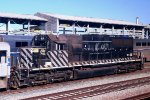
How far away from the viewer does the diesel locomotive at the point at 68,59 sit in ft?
48.5

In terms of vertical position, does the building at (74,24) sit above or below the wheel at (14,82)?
above

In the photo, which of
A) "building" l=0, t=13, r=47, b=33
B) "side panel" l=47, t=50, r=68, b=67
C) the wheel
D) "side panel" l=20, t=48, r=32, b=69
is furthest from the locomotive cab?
"building" l=0, t=13, r=47, b=33

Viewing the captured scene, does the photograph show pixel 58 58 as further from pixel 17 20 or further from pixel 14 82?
pixel 17 20

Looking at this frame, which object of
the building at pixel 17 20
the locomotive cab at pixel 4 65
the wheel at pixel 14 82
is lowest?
the wheel at pixel 14 82

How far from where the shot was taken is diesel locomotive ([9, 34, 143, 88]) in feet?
48.5

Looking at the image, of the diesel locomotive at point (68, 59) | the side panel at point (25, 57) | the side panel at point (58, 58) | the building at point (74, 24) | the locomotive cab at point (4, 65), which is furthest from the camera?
the building at point (74, 24)

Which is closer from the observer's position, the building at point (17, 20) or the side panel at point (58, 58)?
the side panel at point (58, 58)

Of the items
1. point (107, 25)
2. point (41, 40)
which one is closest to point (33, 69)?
point (41, 40)

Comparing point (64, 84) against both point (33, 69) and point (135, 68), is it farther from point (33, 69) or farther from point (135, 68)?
point (135, 68)

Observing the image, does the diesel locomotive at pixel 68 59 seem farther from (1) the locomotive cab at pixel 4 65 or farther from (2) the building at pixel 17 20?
(2) the building at pixel 17 20

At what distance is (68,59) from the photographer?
1689 centimetres

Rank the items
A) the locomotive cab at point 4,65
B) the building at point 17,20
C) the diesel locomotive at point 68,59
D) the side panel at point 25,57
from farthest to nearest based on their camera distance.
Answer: the building at point 17,20 → the side panel at point 25,57 → the diesel locomotive at point 68,59 → the locomotive cab at point 4,65

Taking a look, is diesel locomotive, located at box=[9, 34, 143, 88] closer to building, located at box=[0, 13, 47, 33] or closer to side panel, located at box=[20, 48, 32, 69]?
side panel, located at box=[20, 48, 32, 69]

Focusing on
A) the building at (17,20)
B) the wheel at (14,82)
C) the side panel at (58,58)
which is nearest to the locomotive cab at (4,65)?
the wheel at (14,82)
